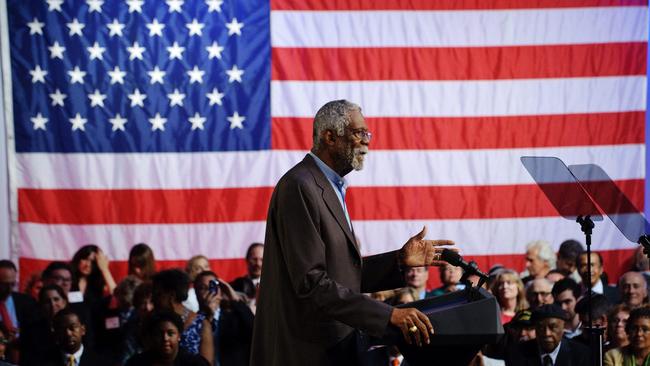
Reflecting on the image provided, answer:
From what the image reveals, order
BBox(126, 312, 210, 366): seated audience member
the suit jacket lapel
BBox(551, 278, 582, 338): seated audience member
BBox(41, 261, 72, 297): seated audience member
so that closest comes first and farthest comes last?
the suit jacket lapel → BBox(126, 312, 210, 366): seated audience member → BBox(551, 278, 582, 338): seated audience member → BBox(41, 261, 72, 297): seated audience member

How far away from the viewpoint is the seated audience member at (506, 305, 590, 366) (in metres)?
6.02

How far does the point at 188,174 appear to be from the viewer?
938cm

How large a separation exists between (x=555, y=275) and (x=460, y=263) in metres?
4.61

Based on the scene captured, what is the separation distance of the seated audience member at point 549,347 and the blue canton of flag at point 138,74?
147 inches

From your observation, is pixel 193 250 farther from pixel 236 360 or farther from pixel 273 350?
pixel 273 350

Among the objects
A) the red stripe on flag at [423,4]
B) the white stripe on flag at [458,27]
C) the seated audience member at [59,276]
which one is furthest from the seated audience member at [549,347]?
the red stripe on flag at [423,4]

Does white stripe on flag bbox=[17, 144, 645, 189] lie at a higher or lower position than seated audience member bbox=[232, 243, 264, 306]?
higher

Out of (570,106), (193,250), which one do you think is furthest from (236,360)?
(570,106)

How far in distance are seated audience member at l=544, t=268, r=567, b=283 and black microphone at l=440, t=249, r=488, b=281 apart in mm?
4314

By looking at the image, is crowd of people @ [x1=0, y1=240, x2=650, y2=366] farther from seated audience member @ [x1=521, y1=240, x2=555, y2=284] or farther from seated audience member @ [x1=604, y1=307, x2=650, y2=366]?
seated audience member @ [x1=521, y1=240, x2=555, y2=284]

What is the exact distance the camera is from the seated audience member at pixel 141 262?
27.5 feet

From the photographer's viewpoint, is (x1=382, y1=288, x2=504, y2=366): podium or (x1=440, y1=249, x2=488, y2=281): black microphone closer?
(x1=382, y1=288, x2=504, y2=366): podium

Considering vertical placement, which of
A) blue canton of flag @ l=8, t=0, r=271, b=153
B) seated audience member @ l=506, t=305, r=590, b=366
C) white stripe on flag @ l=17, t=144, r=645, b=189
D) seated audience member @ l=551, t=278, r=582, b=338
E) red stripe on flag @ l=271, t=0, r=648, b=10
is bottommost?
seated audience member @ l=506, t=305, r=590, b=366

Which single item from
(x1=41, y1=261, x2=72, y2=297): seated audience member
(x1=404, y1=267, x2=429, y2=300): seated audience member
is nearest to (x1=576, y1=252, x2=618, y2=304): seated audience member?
(x1=404, y1=267, x2=429, y2=300): seated audience member
